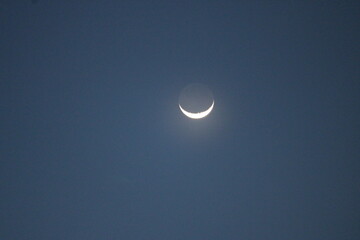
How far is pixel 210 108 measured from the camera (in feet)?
22.3

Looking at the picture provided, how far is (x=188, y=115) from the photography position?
6707 millimetres

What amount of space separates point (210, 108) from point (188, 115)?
85 centimetres
